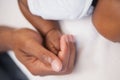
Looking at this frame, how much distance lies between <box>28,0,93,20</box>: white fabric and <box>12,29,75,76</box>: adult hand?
0.07 m

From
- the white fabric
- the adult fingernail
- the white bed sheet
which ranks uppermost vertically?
the white fabric

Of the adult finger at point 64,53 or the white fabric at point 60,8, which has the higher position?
the white fabric at point 60,8

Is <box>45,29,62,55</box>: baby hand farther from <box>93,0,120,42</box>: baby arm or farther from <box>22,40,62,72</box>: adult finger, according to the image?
<box>93,0,120,42</box>: baby arm

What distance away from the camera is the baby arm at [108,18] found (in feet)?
1.65

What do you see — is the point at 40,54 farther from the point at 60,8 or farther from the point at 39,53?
the point at 60,8

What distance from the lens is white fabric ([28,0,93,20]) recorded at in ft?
1.88

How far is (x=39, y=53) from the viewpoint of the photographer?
0.64 metres

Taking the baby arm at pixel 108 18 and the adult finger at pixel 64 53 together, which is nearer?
the baby arm at pixel 108 18

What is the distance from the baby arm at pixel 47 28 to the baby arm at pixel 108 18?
0.15 meters

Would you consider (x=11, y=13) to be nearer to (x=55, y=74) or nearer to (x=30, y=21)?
(x=30, y=21)

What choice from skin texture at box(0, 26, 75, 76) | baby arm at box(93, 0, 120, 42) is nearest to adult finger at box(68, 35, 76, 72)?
skin texture at box(0, 26, 75, 76)

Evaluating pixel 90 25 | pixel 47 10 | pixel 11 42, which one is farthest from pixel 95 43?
pixel 11 42

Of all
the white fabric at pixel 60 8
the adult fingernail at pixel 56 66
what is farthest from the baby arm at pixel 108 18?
the adult fingernail at pixel 56 66

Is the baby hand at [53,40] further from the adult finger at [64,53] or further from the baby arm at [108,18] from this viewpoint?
the baby arm at [108,18]
